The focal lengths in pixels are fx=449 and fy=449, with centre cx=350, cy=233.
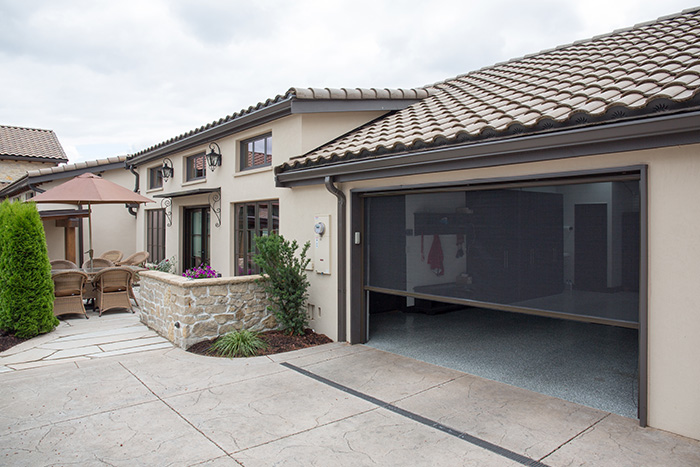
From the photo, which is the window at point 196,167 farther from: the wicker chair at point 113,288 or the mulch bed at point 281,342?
the mulch bed at point 281,342

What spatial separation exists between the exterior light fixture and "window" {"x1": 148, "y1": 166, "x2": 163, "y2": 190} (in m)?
1.01

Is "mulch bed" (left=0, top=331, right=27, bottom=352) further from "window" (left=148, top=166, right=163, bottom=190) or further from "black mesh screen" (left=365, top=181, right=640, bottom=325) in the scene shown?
"window" (left=148, top=166, right=163, bottom=190)

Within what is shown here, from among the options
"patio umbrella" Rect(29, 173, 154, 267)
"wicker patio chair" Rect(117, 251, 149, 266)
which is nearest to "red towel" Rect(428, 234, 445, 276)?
"patio umbrella" Rect(29, 173, 154, 267)

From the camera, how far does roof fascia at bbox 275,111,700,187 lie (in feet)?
11.9

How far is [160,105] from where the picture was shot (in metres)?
46.7

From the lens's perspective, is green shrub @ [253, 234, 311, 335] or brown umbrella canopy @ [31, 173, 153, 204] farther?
brown umbrella canopy @ [31, 173, 153, 204]

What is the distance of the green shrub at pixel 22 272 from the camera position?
6977 millimetres

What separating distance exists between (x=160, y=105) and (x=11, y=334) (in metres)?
44.5

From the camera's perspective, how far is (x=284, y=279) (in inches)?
277

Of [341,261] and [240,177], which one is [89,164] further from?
[341,261]

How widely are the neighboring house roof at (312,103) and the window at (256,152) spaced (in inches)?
14.3

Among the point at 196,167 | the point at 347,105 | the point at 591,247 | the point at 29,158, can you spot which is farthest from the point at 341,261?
the point at 29,158

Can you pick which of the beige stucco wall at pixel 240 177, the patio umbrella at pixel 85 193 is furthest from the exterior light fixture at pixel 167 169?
the patio umbrella at pixel 85 193

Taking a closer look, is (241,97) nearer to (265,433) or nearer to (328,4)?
(328,4)
